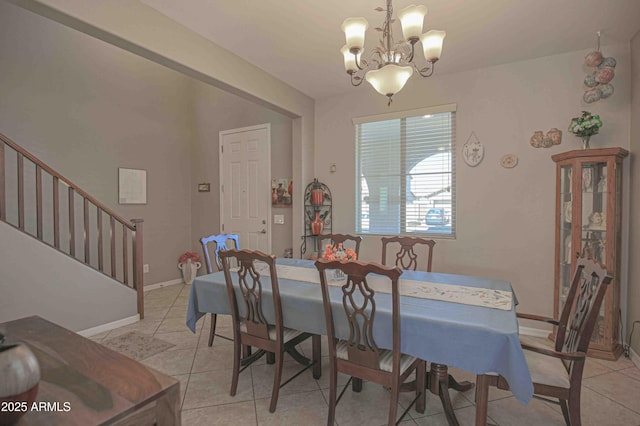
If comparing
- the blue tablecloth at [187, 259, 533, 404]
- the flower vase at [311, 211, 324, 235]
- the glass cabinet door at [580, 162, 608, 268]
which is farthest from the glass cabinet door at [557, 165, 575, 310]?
the flower vase at [311, 211, 324, 235]

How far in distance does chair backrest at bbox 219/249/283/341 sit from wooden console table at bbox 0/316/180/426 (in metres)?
0.95

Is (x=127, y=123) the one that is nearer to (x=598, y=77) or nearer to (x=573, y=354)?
(x=573, y=354)

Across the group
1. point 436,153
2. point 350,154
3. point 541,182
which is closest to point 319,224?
point 350,154

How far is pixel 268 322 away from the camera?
219 centimetres

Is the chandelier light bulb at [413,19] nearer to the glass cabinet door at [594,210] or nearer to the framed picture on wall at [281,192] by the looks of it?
the glass cabinet door at [594,210]

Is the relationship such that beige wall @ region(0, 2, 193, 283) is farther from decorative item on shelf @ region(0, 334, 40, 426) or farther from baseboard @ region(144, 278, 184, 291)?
decorative item on shelf @ region(0, 334, 40, 426)

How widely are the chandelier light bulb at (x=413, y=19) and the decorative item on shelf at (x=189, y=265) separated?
482 centimetres

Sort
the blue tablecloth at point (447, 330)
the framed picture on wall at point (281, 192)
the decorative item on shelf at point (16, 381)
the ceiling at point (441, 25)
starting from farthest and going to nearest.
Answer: the framed picture on wall at point (281, 192), the ceiling at point (441, 25), the blue tablecloth at point (447, 330), the decorative item on shelf at point (16, 381)

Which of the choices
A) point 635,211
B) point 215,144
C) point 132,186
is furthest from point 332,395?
point 215,144

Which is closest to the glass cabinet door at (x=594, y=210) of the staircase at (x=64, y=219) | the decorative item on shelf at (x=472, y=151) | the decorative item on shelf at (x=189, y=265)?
the decorative item on shelf at (x=472, y=151)

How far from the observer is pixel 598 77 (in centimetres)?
289

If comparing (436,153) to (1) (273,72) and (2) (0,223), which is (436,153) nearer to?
(1) (273,72)

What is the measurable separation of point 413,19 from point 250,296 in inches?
77.4

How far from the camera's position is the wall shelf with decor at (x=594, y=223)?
2.77m
